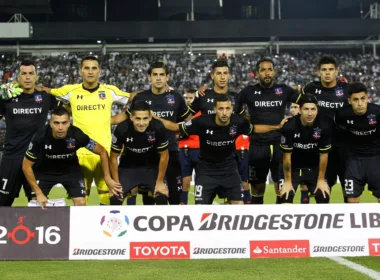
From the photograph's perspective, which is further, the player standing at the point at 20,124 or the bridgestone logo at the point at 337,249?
the player standing at the point at 20,124

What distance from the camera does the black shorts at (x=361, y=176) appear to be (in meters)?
8.73

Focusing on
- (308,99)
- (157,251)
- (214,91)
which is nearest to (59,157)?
(157,251)

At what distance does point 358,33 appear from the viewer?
4288 centimetres

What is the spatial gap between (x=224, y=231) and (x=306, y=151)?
85.9 inches

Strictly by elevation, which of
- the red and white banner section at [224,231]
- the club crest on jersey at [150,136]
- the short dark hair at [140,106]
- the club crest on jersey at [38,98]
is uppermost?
the club crest on jersey at [38,98]

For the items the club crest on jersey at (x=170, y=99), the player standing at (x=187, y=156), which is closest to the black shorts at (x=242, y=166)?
the player standing at (x=187, y=156)

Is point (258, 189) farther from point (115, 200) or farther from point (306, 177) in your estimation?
point (115, 200)

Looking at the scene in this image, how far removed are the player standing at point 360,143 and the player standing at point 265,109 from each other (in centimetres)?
103

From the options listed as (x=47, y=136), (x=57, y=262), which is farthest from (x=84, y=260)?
(x=47, y=136)

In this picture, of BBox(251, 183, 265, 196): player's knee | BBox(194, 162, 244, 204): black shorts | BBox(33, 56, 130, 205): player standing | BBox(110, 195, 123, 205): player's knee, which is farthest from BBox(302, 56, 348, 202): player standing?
BBox(110, 195, 123, 205): player's knee

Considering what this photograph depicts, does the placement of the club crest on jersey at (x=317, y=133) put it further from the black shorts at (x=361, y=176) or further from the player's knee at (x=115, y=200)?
the player's knee at (x=115, y=200)

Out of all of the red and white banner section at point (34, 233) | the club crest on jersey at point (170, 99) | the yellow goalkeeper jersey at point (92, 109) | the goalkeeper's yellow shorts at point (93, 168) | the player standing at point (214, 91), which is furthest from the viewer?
the player standing at point (214, 91)

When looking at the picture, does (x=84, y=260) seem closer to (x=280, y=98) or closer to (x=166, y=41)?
(x=280, y=98)

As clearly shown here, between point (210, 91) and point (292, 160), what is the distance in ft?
5.34
